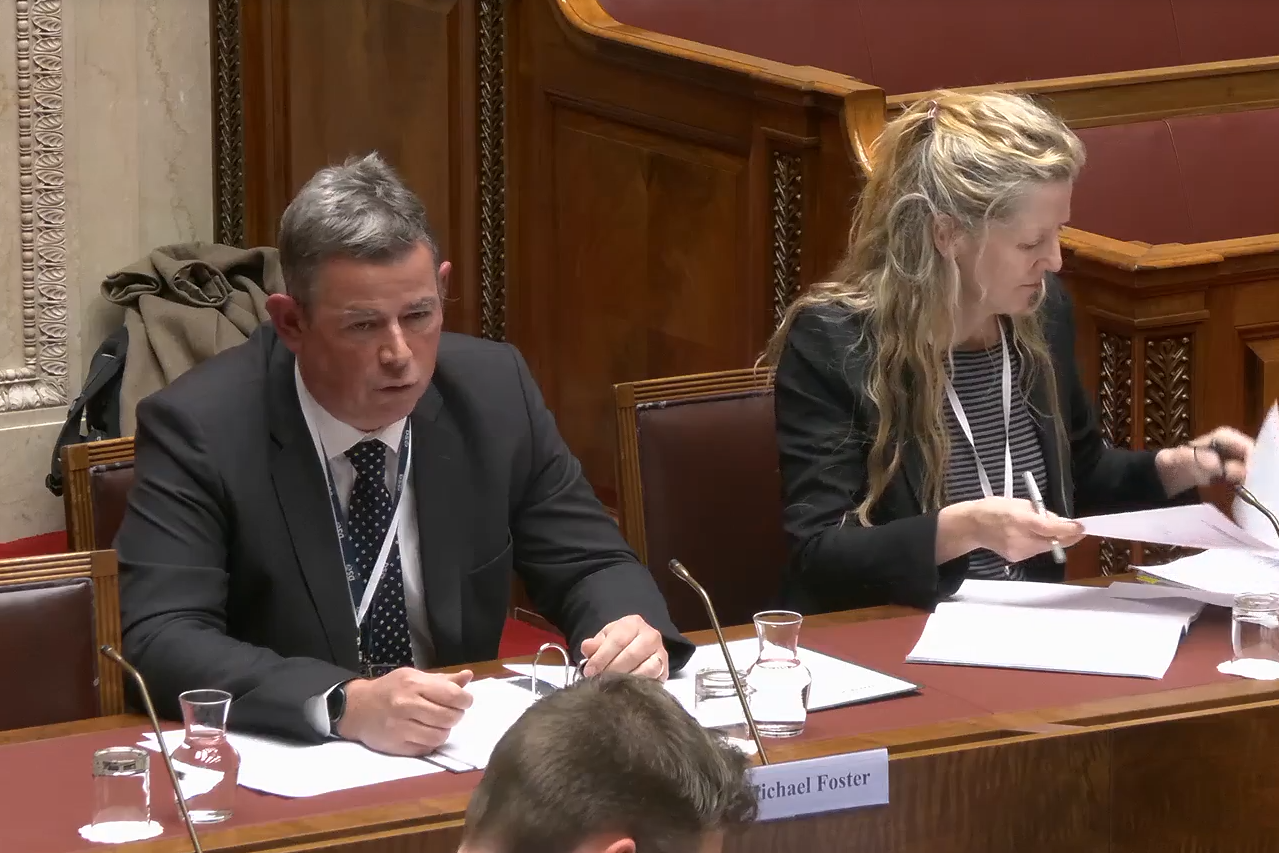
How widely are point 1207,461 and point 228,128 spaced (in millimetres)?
3572

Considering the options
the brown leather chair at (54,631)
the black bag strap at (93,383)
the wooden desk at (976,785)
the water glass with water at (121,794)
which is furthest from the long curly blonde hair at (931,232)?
the black bag strap at (93,383)

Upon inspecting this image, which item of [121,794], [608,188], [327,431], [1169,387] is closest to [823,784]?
[121,794]

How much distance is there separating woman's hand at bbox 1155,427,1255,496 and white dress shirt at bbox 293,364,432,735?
3.74 ft

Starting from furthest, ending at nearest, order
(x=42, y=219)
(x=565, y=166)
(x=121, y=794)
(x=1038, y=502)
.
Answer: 1. (x=42, y=219)
2. (x=565, y=166)
3. (x=1038, y=502)
4. (x=121, y=794)

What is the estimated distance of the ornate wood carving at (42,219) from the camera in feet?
16.9

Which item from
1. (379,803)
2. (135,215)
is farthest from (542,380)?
(379,803)

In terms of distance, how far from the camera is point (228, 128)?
5.60 metres

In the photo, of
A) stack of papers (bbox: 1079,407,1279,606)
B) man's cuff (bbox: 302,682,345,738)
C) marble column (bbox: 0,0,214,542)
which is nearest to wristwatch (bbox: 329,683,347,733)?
man's cuff (bbox: 302,682,345,738)

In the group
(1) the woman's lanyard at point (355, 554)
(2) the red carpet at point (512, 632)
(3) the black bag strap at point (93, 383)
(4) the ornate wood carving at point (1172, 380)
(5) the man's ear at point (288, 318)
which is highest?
(5) the man's ear at point (288, 318)

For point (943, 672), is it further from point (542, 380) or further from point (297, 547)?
point (542, 380)

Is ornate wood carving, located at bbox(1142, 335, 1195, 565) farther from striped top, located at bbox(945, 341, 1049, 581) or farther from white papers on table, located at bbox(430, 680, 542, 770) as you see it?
white papers on table, located at bbox(430, 680, 542, 770)

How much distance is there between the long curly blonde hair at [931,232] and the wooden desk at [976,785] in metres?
0.58

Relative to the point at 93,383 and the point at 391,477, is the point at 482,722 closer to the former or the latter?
the point at 391,477

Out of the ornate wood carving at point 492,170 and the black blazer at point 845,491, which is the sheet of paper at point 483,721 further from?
the ornate wood carving at point 492,170
